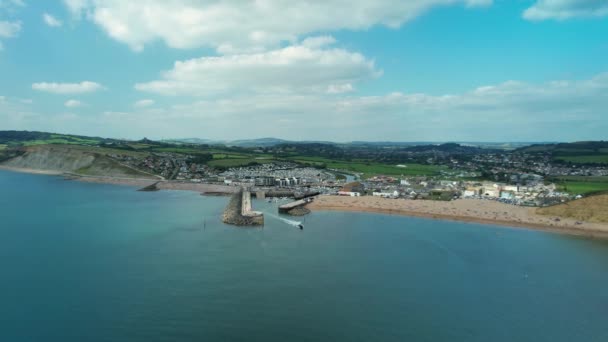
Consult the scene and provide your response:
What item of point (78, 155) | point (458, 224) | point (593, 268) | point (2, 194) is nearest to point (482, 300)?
point (593, 268)

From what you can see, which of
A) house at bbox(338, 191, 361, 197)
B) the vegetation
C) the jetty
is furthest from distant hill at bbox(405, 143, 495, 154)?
the jetty

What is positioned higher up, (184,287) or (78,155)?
(78,155)

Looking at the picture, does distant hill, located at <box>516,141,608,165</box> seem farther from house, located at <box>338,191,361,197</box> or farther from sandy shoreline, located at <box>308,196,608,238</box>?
house, located at <box>338,191,361,197</box>

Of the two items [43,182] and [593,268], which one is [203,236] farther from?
[43,182]

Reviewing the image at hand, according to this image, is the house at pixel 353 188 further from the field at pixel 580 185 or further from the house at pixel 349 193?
the field at pixel 580 185

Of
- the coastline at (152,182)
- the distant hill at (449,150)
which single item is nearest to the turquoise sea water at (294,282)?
the coastline at (152,182)

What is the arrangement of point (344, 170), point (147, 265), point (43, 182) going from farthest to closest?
point (344, 170) → point (43, 182) → point (147, 265)

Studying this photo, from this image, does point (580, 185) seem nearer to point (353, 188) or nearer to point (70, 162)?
point (353, 188)

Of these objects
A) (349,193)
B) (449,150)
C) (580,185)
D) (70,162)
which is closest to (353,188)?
(349,193)
